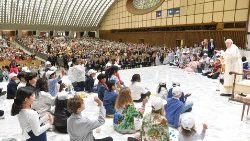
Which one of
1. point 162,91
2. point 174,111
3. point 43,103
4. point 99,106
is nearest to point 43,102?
point 43,103

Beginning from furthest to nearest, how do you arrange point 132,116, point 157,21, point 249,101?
point 157,21 < point 249,101 < point 132,116

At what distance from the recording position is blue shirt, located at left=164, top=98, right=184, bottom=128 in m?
5.82

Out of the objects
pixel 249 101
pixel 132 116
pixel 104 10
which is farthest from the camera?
pixel 104 10

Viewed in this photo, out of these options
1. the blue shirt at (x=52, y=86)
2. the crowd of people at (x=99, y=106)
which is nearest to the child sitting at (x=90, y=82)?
the crowd of people at (x=99, y=106)

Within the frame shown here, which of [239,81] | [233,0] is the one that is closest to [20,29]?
[233,0]

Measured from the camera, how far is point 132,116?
Answer: 5465mm

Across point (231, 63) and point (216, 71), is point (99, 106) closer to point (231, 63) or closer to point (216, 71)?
point (231, 63)

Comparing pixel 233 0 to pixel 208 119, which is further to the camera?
pixel 233 0

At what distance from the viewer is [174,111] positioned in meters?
5.89

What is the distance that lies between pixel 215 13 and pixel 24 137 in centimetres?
2014

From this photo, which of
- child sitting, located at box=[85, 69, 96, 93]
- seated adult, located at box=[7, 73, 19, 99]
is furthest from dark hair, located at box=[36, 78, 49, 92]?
child sitting, located at box=[85, 69, 96, 93]

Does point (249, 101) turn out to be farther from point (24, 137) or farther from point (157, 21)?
point (157, 21)

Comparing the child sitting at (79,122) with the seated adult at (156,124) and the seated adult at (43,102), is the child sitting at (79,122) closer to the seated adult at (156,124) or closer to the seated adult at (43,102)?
the seated adult at (156,124)

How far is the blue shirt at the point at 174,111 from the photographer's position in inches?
229
